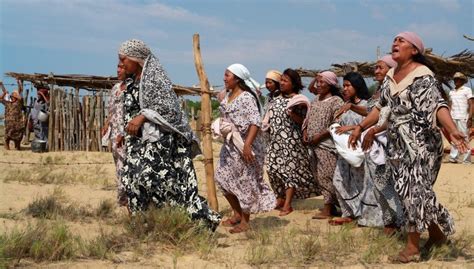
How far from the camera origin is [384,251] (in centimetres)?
456

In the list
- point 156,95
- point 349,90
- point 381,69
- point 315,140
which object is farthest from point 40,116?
point 381,69

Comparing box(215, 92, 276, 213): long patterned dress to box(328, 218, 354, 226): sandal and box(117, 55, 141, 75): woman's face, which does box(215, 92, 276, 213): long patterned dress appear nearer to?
box(328, 218, 354, 226): sandal

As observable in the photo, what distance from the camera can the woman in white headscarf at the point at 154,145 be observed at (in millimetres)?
4746

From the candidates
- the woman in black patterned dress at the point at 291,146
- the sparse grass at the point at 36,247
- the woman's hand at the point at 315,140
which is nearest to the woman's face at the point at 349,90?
the woman's hand at the point at 315,140

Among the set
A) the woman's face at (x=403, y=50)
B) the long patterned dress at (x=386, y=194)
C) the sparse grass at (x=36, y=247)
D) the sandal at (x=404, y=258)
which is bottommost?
the sandal at (x=404, y=258)

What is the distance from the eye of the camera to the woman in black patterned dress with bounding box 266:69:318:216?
6.71 m

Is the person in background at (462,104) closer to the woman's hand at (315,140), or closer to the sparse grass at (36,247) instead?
the woman's hand at (315,140)

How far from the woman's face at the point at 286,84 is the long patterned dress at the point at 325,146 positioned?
35 cm

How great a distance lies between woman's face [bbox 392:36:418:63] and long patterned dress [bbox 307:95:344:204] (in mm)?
1850

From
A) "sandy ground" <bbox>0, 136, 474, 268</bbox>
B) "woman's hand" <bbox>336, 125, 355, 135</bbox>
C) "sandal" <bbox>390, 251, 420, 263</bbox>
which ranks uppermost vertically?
"woman's hand" <bbox>336, 125, 355, 135</bbox>

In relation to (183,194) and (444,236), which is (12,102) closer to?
(183,194)

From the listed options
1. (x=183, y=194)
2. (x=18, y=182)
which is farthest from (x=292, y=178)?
(x=18, y=182)

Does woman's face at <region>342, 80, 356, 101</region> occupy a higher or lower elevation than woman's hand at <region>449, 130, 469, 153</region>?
higher

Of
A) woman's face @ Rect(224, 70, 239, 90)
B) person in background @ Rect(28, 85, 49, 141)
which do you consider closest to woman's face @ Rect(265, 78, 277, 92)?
woman's face @ Rect(224, 70, 239, 90)
